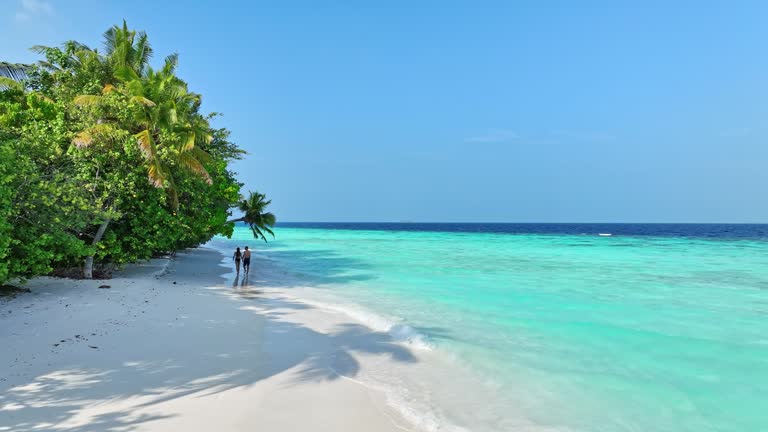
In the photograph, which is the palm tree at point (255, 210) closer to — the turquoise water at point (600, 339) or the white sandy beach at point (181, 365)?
the turquoise water at point (600, 339)

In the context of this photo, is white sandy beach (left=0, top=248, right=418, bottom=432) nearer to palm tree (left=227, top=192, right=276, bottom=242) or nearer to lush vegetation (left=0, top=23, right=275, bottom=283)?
lush vegetation (left=0, top=23, right=275, bottom=283)

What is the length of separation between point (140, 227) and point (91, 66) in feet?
31.8

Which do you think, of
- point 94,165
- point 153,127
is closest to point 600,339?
point 94,165

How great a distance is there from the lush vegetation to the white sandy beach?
1935 mm

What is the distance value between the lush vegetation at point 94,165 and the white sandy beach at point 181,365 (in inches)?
76.2

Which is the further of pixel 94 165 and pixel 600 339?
pixel 94 165

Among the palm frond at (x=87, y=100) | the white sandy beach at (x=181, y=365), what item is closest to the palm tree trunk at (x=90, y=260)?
the white sandy beach at (x=181, y=365)

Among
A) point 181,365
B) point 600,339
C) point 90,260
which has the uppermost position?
point 90,260

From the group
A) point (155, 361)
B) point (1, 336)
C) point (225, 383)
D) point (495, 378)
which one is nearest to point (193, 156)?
point (1, 336)

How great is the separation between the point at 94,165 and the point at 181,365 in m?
9.72

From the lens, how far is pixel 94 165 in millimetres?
13344

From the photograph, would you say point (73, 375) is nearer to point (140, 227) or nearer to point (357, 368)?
point (357, 368)

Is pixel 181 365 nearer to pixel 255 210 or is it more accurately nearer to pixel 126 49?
pixel 126 49

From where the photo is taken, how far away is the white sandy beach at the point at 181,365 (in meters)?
5.16
